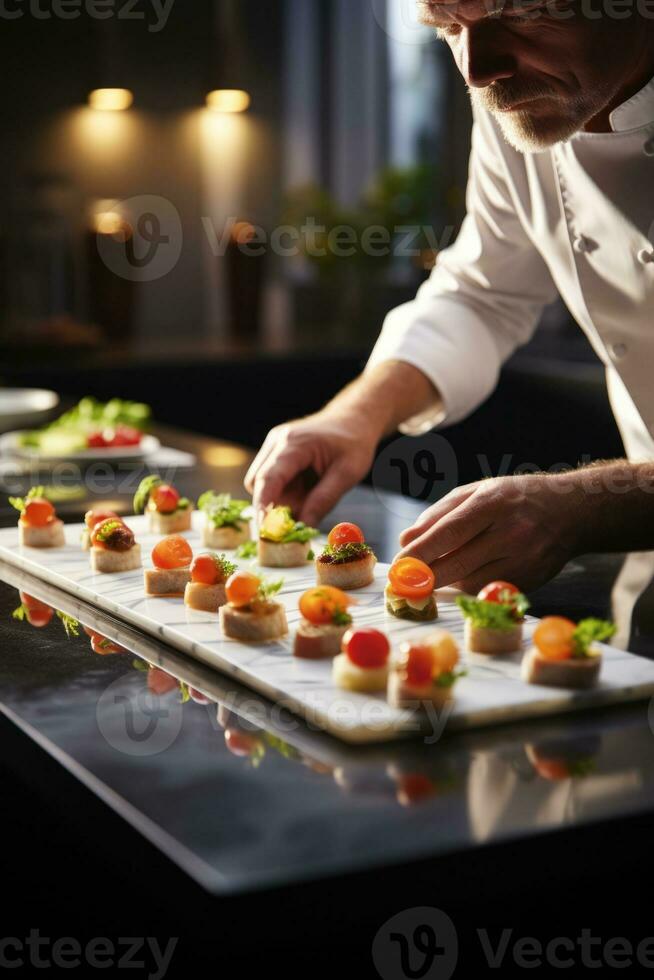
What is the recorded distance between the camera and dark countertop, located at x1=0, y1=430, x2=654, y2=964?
30.1 inches

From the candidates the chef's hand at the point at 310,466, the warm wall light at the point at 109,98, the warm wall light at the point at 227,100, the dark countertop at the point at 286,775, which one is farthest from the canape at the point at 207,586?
the warm wall light at the point at 109,98

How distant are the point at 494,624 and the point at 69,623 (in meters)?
0.45

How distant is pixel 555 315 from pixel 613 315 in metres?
2.91

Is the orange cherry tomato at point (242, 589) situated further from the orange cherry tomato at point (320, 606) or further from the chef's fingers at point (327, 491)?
the chef's fingers at point (327, 491)

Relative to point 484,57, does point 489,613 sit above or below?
below

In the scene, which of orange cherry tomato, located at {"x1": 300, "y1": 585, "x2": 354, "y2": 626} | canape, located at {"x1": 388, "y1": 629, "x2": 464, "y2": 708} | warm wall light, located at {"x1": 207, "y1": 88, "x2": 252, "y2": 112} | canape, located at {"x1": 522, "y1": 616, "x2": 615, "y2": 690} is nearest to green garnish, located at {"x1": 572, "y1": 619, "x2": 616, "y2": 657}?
canape, located at {"x1": 522, "y1": 616, "x2": 615, "y2": 690}

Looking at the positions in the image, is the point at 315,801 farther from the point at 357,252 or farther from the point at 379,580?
the point at 357,252

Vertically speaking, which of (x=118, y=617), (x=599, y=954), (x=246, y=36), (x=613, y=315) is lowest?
(x=599, y=954)

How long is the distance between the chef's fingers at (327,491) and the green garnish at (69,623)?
49 cm

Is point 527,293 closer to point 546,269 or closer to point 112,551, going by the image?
point 546,269

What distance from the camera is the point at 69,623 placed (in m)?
1.32

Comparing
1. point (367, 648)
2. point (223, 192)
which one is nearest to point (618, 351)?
point (367, 648)

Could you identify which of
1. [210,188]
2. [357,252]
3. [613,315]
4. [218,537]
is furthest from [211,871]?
[210,188]

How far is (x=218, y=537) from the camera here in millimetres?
1629
